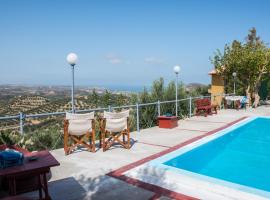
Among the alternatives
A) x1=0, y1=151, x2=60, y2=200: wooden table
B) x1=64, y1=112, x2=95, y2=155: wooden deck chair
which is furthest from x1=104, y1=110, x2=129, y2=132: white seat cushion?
x1=0, y1=151, x2=60, y2=200: wooden table

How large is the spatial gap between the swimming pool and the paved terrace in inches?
19.2

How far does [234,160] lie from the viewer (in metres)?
7.14

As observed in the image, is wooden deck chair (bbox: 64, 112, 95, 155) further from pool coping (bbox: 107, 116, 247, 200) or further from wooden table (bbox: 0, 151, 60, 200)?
wooden table (bbox: 0, 151, 60, 200)

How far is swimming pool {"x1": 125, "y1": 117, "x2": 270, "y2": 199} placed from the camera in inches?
183

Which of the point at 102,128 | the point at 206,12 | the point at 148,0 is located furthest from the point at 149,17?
the point at 102,128

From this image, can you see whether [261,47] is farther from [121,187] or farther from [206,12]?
[121,187]

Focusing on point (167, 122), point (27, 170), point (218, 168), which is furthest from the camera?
point (167, 122)

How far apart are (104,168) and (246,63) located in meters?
14.0

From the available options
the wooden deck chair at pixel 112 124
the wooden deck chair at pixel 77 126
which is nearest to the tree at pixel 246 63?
the wooden deck chair at pixel 112 124

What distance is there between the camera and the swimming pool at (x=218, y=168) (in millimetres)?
4652

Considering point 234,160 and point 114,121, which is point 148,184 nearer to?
point 114,121

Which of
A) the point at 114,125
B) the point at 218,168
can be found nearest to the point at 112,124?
the point at 114,125

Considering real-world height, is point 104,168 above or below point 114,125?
below

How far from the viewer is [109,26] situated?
85.3ft
